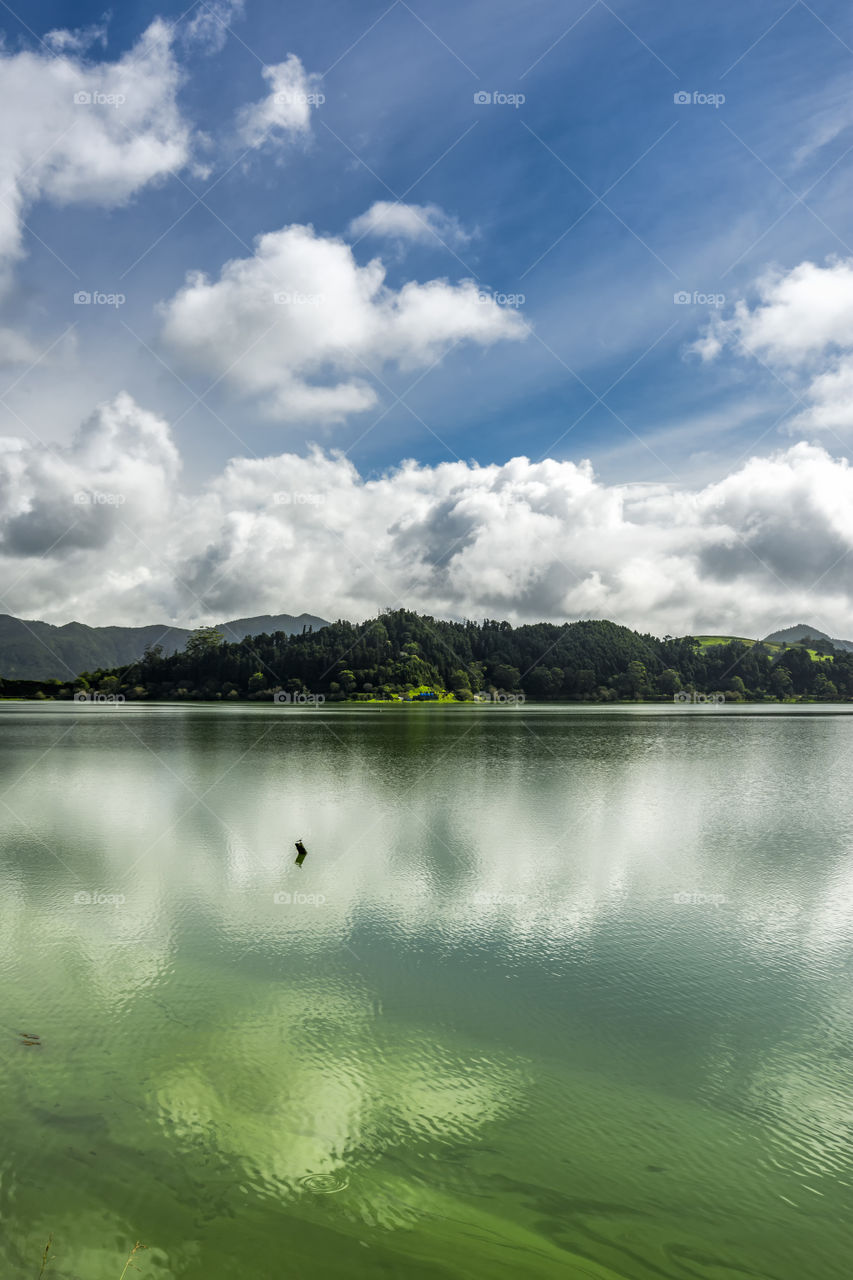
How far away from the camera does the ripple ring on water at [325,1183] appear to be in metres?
8.26

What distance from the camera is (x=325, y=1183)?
8.39 metres

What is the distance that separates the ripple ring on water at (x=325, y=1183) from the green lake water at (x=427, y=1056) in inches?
1.3

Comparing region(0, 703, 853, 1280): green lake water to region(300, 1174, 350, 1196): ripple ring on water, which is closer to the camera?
region(0, 703, 853, 1280): green lake water

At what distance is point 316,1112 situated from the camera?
9812 millimetres

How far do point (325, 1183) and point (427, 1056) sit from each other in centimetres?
Result: 317

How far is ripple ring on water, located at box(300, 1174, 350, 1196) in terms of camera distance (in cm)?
826

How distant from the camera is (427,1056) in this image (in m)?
11.3

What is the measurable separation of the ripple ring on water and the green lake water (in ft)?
0.10

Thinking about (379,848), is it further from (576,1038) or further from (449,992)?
(576,1038)

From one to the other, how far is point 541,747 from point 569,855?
145ft

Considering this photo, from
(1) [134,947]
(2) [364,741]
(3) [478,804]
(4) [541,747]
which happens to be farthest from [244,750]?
(1) [134,947]

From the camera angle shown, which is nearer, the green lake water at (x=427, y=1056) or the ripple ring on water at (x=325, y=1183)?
the green lake water at (x=427, y=1056)

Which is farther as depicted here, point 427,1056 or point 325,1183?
point 427,1056

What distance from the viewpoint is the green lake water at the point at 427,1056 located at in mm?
7645
